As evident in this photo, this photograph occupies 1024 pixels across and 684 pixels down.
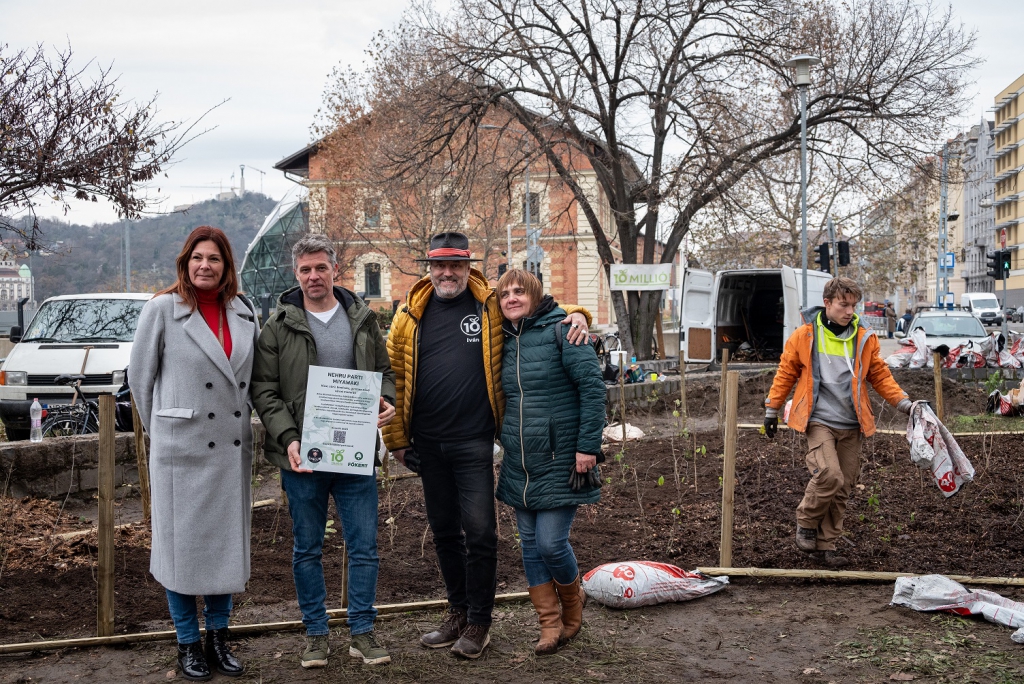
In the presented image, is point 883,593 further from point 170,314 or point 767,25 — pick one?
point 767,25

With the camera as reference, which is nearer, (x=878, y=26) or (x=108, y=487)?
A: (x=108, y=487)

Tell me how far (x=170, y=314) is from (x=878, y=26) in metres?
19.4

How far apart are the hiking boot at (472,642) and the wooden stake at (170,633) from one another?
0.67 m

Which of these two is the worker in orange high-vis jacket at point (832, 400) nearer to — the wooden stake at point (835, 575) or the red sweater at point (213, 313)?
the wooden stake at point (835, 575)

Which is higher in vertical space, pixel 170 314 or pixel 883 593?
pixel 170 314

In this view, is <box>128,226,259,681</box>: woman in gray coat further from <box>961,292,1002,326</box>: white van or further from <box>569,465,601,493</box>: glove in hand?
<box>961,292,1002,326</box>: white van

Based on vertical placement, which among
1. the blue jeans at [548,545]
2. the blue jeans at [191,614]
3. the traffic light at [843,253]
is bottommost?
the blue jeans at [191,614]

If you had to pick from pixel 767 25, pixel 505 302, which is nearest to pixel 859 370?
pixel 505 302

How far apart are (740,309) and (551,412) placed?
18840 millimetres

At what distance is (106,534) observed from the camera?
475 centimetres

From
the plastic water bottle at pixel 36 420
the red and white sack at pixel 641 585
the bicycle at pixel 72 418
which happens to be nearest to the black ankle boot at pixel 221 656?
the red and white sack at pixel 641 585

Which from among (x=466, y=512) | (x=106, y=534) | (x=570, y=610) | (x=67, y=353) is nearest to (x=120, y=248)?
(x=67, y=353)

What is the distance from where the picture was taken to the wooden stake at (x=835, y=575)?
207 inches

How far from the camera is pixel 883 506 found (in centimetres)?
711
